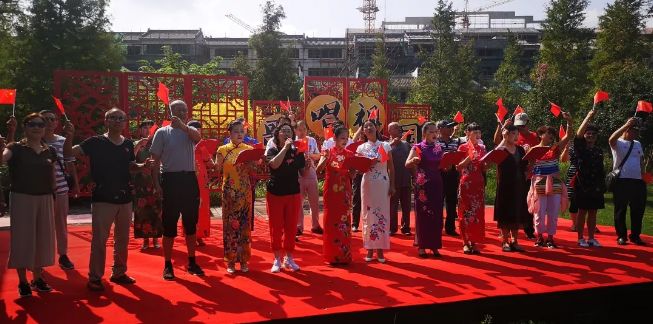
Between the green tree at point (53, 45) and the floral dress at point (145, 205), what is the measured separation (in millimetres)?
14474

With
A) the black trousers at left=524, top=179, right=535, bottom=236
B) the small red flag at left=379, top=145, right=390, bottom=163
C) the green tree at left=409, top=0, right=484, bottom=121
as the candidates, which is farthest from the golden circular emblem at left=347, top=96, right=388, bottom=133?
the green tree at left=409, top=0, right=484, bottom=121

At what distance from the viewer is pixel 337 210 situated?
4906 millimetres

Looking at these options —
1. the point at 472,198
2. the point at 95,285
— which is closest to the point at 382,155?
the point at 472,198

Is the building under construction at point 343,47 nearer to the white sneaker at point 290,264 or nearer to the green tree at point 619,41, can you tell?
the green tree at point 619,41

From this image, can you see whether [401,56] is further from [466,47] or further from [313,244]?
[313,244]

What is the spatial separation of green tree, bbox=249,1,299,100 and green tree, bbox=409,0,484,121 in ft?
28.7

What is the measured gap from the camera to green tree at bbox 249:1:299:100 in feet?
101

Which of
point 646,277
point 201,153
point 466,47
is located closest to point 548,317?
point 646,277

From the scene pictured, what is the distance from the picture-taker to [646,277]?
4473 mm

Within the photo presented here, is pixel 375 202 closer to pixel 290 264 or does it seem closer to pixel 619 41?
pixel 290 264

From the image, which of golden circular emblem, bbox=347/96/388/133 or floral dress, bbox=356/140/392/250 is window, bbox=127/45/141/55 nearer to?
golden circular emblem, bbox=347/96/388/133

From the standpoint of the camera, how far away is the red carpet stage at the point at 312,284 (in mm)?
3441

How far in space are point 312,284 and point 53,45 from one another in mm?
17948

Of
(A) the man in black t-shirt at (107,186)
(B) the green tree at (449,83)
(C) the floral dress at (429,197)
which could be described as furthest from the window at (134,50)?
(C) the floral dress at (429,197)
